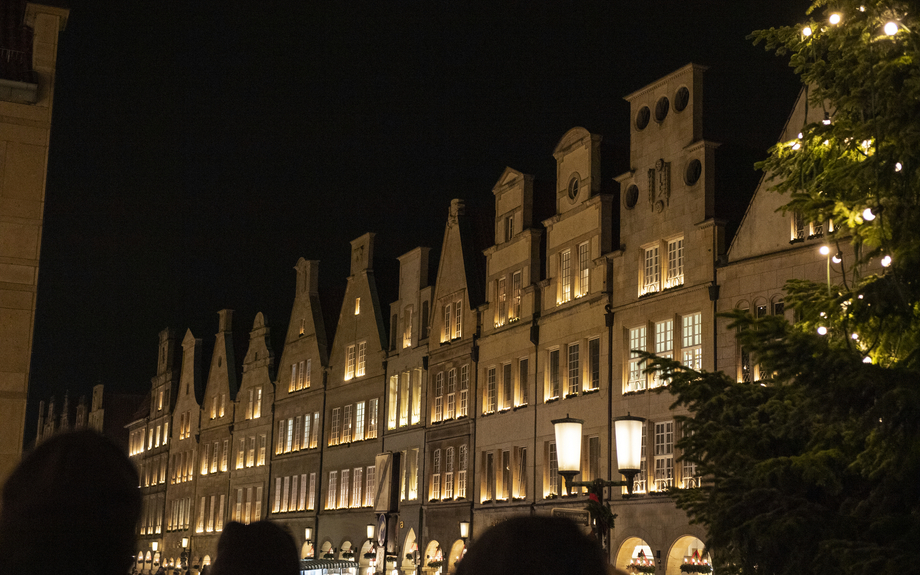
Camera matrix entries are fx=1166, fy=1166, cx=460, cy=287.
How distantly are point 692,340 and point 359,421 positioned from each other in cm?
2058

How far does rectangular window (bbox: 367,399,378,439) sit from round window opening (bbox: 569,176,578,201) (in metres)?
14.7

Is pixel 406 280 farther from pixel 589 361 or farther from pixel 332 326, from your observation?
pixel 589 361

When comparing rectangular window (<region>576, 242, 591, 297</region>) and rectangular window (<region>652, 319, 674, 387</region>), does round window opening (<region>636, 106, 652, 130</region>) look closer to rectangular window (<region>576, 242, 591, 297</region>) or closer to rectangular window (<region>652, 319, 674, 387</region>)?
rectangular window (<region>576, 242, 591, 297</region>)

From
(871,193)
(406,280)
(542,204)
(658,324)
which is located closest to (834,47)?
(871,193)

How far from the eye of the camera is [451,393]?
38.4m

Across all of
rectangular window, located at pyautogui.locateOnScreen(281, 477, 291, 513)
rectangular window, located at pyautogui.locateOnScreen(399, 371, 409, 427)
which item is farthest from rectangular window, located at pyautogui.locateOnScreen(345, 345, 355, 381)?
rectangular window, located at pyautogui.locateOnScreen(281, 477, 291, 513)

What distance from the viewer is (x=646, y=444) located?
28.0 meters

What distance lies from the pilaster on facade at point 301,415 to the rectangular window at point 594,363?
1932 centimetres

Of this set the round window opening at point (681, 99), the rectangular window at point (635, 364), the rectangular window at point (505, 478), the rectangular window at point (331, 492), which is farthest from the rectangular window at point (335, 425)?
the round window opening at point (681, 99)

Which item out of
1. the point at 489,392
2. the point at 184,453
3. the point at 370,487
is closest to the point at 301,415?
the point at 370,487

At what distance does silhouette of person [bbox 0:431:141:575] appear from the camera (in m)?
2.13

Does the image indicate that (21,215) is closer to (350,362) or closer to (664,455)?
(664,455)

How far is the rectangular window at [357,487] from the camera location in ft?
145

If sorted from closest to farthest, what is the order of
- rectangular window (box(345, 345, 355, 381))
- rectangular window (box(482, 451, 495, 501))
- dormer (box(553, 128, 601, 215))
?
dormer (box(553, 128, 601, 215)), rectangular window (box(482, 451, 495, 501)), rectangular window (box(345, 345, 355, 381))
